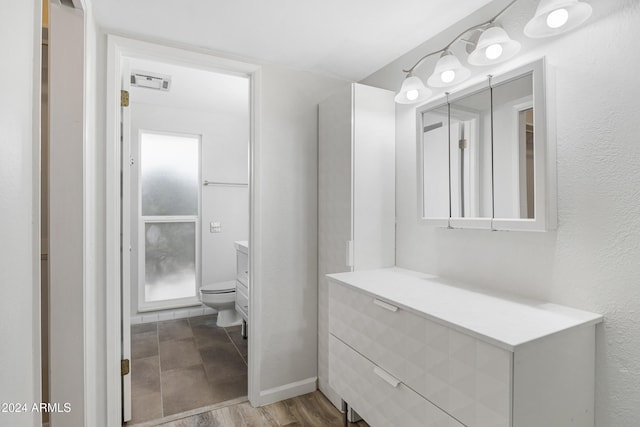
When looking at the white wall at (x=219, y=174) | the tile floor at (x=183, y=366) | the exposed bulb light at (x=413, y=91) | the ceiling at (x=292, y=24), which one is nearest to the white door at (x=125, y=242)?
the tile floor at (x=183, y=366)

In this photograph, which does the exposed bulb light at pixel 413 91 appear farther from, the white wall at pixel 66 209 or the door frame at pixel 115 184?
the white wall at pixel 66 209

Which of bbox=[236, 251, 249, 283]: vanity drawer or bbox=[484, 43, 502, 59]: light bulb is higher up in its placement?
bbox=[484, 43, 502, 59]: light bulb

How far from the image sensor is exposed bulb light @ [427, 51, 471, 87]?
5.07ft

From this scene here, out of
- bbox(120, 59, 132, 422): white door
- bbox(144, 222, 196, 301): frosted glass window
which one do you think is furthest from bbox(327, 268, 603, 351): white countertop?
bbox(144, 222, 196, 301): frosted glass window

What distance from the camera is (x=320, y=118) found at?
2.25 metres

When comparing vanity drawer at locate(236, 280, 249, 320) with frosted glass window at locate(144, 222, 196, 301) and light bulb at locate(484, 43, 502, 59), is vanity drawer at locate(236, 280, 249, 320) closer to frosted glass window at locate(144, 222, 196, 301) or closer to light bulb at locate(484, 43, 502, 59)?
frosted glass window at locate(144, 222, 196, 301)

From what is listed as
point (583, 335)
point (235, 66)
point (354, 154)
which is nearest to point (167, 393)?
point (354, 154)

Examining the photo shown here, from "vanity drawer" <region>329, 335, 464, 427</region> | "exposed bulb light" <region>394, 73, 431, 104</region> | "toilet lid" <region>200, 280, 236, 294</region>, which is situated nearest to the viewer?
"vanity drawer" <region>329, 335, 464, 427</region>

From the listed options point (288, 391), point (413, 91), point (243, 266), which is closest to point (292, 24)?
point (413, 91)

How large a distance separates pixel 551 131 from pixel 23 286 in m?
1.67

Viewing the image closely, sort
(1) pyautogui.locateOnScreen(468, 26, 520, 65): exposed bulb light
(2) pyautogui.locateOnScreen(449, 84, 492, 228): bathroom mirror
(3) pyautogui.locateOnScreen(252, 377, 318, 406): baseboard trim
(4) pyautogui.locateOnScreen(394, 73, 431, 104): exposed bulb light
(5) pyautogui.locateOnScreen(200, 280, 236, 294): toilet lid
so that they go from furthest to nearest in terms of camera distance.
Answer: (5) pyautogui.locateOnScreen(200, 280, 236, 294): toilet lid → (3) pyautogui.locateOnScreen(252, 377, 318, 406): baseboard trim → (4) pyautogui.locateOnScreen(394, 73, 431, 104): exposed bulb light → (2) pyautogui.locateOnScreen(449, 84, 492, 228): bathroom mirror → (1) pyautogui.locateOnScreen(468, 26, 520, 65): exposed bulb light

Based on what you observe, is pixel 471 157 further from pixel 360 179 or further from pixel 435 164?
pixel 360 179

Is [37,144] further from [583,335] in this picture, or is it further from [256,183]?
[583,335]

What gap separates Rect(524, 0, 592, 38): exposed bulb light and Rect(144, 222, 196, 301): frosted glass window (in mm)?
3478
